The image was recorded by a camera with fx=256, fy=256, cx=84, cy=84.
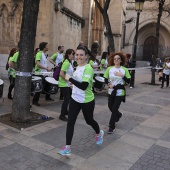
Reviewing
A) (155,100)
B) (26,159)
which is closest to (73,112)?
(26,159)

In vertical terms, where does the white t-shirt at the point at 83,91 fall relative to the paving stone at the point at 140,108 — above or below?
above

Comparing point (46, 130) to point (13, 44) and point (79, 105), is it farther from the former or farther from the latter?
point (13, 44)

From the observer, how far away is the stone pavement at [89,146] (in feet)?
13.1

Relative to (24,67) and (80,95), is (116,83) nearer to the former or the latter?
(80,95)

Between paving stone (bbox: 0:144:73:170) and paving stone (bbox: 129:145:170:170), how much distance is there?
117cm

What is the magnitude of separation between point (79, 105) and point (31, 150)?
1.15 m

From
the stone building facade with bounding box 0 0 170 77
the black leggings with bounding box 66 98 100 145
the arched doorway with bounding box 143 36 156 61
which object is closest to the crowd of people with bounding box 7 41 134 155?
the black leggings with bounding box 66 98 100 145

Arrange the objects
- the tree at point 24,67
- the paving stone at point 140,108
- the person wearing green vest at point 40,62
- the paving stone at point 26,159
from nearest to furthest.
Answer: the paving stone at point 26,159 < the tree at point 24,67 < the person wearing green vest at point 40,62 < the paving stone at point 140,108

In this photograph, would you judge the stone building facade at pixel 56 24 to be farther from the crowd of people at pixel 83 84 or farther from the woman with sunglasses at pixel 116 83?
the woman with sunglasses at pixel 116 83

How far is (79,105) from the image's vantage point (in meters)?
4.24

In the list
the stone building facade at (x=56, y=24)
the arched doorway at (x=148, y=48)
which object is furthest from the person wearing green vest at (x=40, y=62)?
the arched doorway at (x=148, y=48)

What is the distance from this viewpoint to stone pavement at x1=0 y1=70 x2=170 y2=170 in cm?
398

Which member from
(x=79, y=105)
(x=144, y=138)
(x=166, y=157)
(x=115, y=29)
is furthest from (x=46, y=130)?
(x=115, y=29)

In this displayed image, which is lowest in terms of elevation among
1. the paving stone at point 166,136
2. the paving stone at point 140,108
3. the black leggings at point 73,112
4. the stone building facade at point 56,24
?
the paving stone at point 166,136
